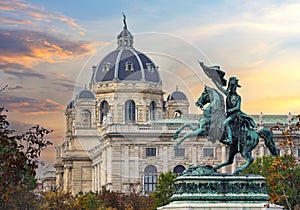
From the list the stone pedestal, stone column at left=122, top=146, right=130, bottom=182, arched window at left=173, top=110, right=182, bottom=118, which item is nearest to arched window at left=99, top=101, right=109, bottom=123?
arched window at left=173, top=110, right=182, bottom=118

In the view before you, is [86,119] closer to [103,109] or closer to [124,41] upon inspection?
[103,109]

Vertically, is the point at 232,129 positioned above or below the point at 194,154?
below

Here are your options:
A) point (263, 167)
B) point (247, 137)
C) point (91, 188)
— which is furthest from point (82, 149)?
point (247, 137)

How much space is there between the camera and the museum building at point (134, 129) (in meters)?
159

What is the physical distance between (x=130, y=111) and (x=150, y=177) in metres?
15.1

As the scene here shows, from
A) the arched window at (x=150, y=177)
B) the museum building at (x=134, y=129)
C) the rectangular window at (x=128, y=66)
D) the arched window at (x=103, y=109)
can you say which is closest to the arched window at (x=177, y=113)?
the museum building at (x=134, y=129)

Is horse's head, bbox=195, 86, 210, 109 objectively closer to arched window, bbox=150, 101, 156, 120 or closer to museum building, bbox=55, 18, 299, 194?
museum building, bbox=55, 18, 299, 194

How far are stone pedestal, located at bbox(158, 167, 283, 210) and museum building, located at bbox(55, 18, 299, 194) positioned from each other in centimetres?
9427

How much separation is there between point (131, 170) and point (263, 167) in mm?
54175

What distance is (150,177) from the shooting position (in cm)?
16225

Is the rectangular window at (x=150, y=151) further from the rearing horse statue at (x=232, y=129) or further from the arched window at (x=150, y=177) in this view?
the rearing horse statue at (x=232, y=129)

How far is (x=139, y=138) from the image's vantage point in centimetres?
16312

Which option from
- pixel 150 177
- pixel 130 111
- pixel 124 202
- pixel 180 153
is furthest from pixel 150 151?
pixel 124 202

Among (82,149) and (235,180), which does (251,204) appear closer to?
(235,180)
